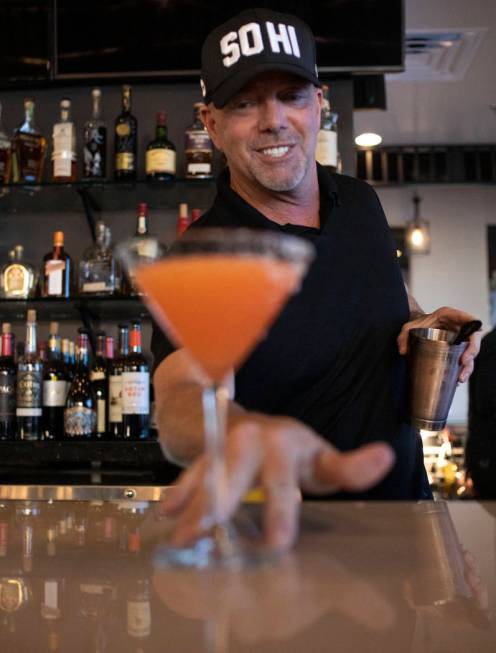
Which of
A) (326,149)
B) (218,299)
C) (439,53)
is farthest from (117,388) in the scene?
(439,53)

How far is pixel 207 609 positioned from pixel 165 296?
9.7 inches

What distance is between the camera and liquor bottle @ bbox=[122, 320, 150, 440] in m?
2.78

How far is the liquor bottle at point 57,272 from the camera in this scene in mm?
3031

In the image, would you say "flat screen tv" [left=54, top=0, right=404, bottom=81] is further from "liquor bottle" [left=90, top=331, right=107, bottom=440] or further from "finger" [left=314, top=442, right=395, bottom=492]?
"finger" [left=314, top=442, right=395, bottom=492]

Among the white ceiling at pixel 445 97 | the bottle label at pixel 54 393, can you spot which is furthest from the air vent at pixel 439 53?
the bottle label at pixel 54 393

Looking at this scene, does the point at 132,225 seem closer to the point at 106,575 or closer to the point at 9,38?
the point at 9,38

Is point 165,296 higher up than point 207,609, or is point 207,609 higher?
point 165,296

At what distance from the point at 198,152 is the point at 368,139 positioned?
3423 millimetres

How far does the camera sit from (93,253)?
→ 10.1 feet

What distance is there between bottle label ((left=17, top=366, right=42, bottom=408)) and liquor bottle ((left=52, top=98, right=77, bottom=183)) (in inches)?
29.3

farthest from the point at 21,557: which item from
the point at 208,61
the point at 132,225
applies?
the point at 132,225

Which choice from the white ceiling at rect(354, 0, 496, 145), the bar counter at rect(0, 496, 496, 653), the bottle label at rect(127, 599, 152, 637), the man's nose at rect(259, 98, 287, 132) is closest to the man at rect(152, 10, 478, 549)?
the man's nose at rect(259, 98, 287, 132)

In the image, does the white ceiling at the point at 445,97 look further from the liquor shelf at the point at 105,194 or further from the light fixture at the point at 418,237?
the liquor shelf at the point at 105,194

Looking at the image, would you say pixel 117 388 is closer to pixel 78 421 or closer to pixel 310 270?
pixel 78 421
